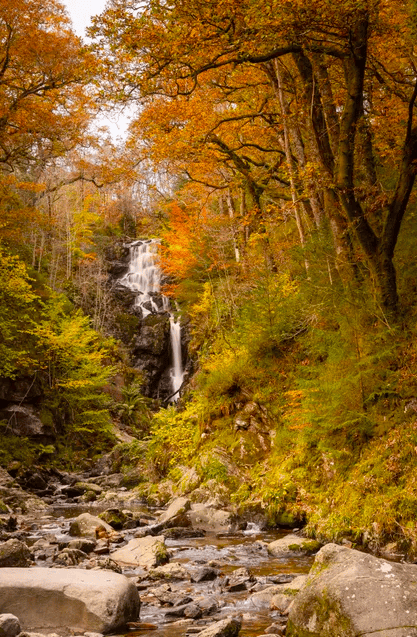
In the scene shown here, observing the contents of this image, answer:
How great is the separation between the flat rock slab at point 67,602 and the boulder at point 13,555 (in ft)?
4.77

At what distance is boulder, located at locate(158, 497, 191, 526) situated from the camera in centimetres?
892

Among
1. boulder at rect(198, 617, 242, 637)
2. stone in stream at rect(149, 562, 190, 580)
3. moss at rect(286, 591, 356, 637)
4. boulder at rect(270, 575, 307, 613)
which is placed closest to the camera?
moss at rect(286, 591, 356, 637)

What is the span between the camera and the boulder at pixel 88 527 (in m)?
8.49

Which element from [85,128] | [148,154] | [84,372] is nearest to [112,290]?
[84,372]

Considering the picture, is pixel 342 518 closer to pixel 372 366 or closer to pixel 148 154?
pixel 372 366

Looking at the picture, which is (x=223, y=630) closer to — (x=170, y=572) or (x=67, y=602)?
(x=67, y=602)

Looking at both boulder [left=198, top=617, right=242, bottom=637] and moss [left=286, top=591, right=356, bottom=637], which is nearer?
moss [left=286, top=591, right=356, bottom=637]

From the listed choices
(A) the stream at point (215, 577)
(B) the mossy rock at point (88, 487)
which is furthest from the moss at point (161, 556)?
(B) the mossy rock at point (88, 487)

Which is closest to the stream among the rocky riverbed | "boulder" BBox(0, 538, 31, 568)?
the rocky riverbed

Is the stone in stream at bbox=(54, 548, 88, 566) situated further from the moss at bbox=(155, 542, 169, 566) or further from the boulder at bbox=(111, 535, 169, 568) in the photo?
the moss at bbox=(155, 542, 169, 566)

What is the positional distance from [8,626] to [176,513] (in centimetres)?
570

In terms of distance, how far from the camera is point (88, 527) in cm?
859

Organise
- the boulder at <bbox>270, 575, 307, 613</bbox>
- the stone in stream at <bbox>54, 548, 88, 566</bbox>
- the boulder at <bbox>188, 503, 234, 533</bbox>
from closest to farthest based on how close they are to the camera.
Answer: the boulder at <bbox>270, 575, 307, 613</bbox>, the stone in stream at <bbox>54, 548, 88, 566</bbox>, the boulder at <bbox>188, 503, 234, 533</bbox>

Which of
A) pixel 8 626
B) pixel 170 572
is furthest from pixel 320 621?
pixel 170 572
